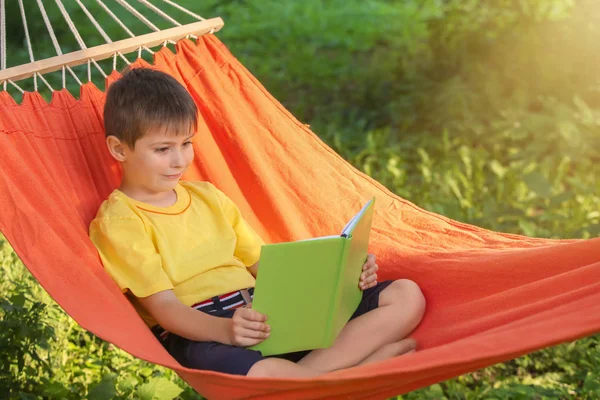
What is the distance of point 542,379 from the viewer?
2.48 meters

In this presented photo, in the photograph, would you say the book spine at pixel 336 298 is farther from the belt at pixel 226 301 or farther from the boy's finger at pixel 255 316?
the belt at pixel 226 301

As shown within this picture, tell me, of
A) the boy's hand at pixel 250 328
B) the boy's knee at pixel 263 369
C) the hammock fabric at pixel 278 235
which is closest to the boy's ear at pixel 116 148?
the hammock fabric at pixel 278 235

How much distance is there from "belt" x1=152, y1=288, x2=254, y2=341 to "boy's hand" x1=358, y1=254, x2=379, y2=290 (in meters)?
0.26

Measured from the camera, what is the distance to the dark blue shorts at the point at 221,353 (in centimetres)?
169

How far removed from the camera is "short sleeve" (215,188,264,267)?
6.79 ft

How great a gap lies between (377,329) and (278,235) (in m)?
0.47

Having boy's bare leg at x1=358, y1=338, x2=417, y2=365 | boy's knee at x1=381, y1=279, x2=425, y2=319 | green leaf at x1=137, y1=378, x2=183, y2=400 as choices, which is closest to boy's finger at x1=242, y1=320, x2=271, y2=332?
boy's bare leg at x1=358, y1=338, x2=417, y2=365

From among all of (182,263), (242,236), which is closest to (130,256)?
(182,263)

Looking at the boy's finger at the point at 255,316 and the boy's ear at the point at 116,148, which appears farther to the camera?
the boy's ear at the point at 116,148

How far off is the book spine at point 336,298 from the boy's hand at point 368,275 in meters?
0.20

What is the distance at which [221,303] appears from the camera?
1.90m

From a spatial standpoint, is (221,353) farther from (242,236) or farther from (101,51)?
(101,51)

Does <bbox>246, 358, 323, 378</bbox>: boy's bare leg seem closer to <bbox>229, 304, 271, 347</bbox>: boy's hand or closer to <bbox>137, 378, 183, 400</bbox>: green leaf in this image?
<bbox>229, 304, 271, 347</bbox>: boy's hand

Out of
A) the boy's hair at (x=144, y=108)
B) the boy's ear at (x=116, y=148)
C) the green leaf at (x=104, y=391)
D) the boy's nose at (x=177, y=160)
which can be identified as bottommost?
the green leaf at (x=104, y=391)
